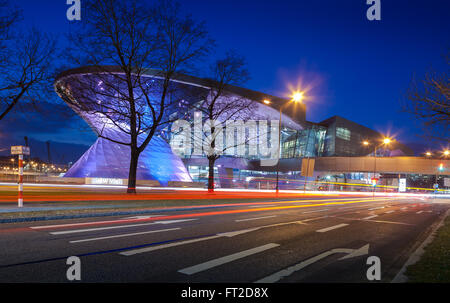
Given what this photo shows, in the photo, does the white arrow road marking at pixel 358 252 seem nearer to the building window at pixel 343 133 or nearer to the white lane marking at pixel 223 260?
the white lane marking at pixel 223 260

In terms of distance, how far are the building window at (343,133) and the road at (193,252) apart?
73690mm

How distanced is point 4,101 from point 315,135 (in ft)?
234

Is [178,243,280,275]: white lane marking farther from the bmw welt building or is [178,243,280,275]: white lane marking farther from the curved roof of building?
the curved roof of building

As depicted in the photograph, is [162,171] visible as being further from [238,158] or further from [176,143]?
[238,158]

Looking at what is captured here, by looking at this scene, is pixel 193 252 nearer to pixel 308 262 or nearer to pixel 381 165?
pixel 308 262

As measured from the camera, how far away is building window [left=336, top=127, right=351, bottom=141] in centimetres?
8106

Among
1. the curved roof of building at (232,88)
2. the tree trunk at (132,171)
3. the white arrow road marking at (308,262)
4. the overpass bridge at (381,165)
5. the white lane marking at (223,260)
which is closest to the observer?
the white arrow road marking at (308,262)

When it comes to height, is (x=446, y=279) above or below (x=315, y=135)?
below

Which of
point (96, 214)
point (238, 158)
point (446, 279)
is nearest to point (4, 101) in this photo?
point (96, 214)

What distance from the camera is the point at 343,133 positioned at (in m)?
82.4

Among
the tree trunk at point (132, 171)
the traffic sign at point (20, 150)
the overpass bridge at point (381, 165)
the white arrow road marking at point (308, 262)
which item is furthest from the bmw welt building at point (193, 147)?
the white arrow road marking at point (308, 262)

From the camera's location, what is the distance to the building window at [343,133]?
81062mm

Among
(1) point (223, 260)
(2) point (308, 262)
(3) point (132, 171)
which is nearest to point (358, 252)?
(2) point (308, 262)
